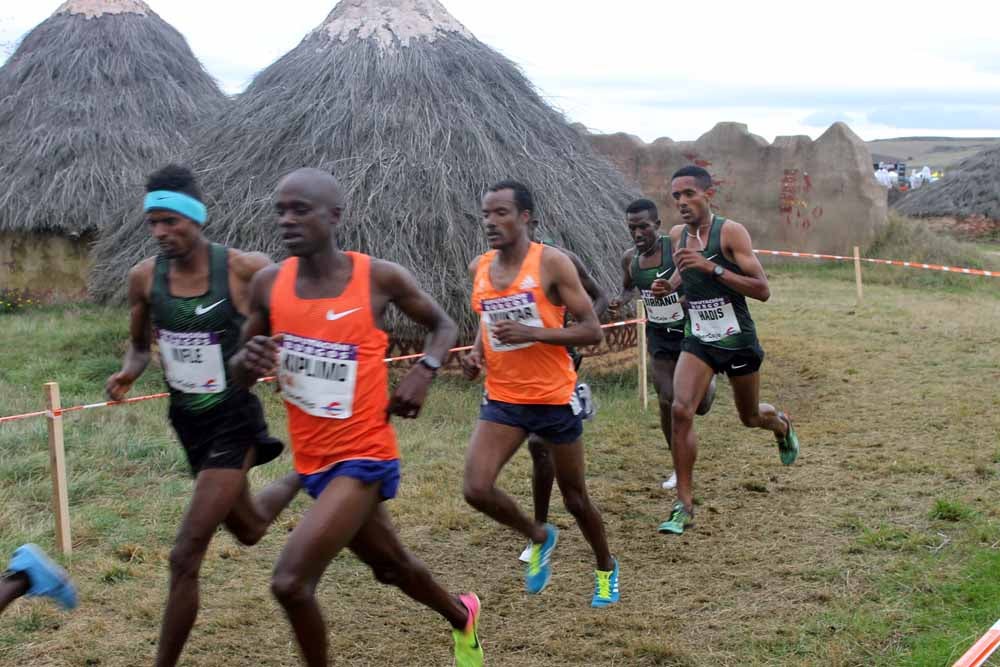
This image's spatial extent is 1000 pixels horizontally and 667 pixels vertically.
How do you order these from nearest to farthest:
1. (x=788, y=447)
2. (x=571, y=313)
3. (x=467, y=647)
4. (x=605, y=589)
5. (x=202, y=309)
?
(x=202, y=309)
(x=467, y=647)
(x=571, y=313)
(x=605, y=589)
(x=788, y=447)

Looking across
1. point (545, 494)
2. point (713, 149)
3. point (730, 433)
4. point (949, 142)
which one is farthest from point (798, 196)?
point (949, 142)

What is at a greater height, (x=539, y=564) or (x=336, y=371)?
(x=336, y=371)

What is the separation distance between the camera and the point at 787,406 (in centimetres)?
977

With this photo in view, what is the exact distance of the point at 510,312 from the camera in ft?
16.0

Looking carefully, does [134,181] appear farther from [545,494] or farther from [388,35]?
[545,494]

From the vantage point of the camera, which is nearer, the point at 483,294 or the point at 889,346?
the point at 483,294

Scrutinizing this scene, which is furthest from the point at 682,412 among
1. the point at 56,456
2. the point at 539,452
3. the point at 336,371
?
the point at 56,456

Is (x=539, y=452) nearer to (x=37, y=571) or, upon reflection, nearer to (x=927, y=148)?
(x=37, y=571)

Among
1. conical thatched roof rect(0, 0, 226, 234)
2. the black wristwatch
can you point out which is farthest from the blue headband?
conical thatched roof rect(0, 0, 226, 234)

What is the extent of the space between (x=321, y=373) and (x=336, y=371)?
5cm

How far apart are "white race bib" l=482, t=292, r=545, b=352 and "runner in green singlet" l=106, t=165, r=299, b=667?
3.68ft

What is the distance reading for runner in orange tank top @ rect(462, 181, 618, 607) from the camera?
4.79m

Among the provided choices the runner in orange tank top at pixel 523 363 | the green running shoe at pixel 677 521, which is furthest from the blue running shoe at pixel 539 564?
the green running shoe at pixel 677 521

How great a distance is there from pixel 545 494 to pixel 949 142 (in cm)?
11371
